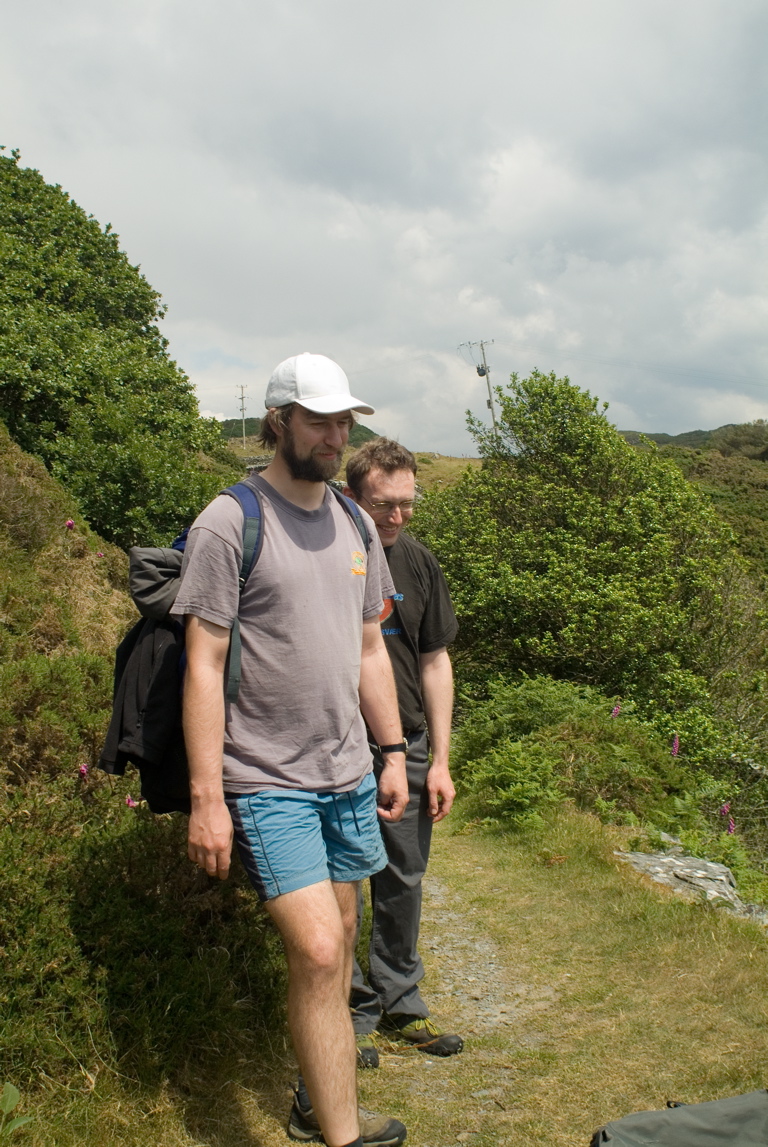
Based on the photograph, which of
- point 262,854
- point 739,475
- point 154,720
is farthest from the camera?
point 739,475

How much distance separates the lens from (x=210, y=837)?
2.26m

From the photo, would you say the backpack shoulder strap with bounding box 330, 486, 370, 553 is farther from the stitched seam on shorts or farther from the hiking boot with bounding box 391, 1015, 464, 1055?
the hiking boot with bounding box 391, 1015, 464, 1055

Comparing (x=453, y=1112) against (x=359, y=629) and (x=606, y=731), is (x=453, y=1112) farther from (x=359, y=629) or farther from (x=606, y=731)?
(x=606, y=731)

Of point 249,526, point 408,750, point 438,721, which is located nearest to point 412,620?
point 438,721

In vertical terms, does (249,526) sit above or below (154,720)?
above

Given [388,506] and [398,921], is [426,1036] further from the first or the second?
[388,506]

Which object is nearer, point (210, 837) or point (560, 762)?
point (210, 837)

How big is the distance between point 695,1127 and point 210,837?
5.24 feet

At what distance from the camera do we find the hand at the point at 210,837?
7.39 feet

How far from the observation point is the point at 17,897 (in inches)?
113

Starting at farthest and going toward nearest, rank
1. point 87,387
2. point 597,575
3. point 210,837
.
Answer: point 87,387 → point 597,575 → point 210,837

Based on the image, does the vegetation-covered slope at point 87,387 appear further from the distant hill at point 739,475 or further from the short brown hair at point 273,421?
the distant hill at point 739,475

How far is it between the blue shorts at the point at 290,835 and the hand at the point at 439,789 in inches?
32.6

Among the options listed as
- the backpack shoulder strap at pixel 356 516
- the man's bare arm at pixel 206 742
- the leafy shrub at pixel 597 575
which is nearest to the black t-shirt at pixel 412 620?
the backpack shoulder strap at pixel 356 516
